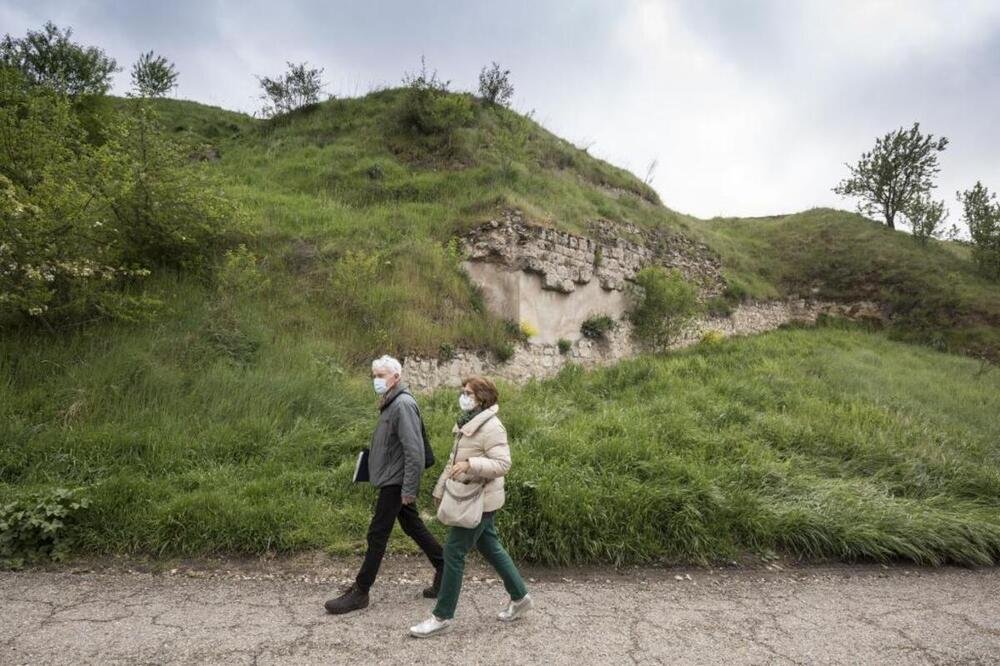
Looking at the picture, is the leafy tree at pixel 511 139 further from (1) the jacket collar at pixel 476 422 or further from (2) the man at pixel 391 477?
(1) the jacket collar at pixel 476 422

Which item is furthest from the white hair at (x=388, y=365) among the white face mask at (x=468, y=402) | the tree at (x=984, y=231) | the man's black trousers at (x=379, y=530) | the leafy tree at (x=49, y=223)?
the tree at (x=984, y=231)

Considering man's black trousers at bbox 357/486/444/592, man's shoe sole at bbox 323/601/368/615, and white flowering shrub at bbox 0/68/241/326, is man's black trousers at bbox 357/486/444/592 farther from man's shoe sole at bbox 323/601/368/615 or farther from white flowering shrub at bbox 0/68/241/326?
white flowering shrub at bbox 0/68/241/326

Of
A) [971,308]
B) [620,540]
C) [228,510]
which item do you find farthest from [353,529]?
[971,308]

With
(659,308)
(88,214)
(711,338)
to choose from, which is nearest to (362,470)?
(88,214)

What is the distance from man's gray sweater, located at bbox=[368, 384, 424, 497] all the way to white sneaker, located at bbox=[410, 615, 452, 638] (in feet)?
2.64

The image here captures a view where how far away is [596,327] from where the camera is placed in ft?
42.9

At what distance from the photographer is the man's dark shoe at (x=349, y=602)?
3.87 meters

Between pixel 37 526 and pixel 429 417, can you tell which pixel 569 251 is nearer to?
pixel 429 417

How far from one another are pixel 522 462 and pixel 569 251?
7.74 metres

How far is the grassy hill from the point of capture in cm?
526

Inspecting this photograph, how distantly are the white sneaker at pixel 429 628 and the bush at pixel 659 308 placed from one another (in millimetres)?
11075

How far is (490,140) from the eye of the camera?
643 inches

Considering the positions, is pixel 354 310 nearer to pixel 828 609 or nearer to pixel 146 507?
pixel 146 507

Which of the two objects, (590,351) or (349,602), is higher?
(590,351)
